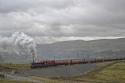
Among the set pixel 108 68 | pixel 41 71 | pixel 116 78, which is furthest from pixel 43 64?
pixel 116 78

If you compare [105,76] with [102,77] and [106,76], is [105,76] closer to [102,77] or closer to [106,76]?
[106,76]

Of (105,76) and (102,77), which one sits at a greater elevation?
(105,76)

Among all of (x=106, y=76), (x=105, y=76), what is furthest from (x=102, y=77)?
(x=106, y=76)

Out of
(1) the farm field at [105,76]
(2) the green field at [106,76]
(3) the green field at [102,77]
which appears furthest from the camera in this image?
(2) the green field at [106,76]

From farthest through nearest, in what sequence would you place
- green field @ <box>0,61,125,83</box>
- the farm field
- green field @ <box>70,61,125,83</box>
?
1. green field @ <box>70,61,125,83</box>
2. the farm field
3. green field @ <box>0,61,125,83</box>

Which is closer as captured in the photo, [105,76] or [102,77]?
[102,77]

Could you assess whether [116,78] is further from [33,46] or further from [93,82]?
[33,46]

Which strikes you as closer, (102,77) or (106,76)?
(102,77)

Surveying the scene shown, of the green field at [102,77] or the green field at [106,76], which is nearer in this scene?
the green field at [102,77]

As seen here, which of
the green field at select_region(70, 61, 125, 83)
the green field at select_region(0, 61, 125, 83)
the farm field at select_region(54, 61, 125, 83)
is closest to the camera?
the green field at select_region(0, 61, 125, 83)

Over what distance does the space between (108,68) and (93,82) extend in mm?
40780

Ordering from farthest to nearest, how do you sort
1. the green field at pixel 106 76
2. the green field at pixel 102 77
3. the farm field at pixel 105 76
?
the green field at pixel 106 76 < the farm field at pixel 105 76 < the green field at pixel 102 77

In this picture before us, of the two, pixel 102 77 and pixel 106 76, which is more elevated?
pixel 106 76

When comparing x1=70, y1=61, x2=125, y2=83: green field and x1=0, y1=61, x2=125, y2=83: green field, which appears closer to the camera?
x1=0, y1=61, x2=125, y2=83: green field
